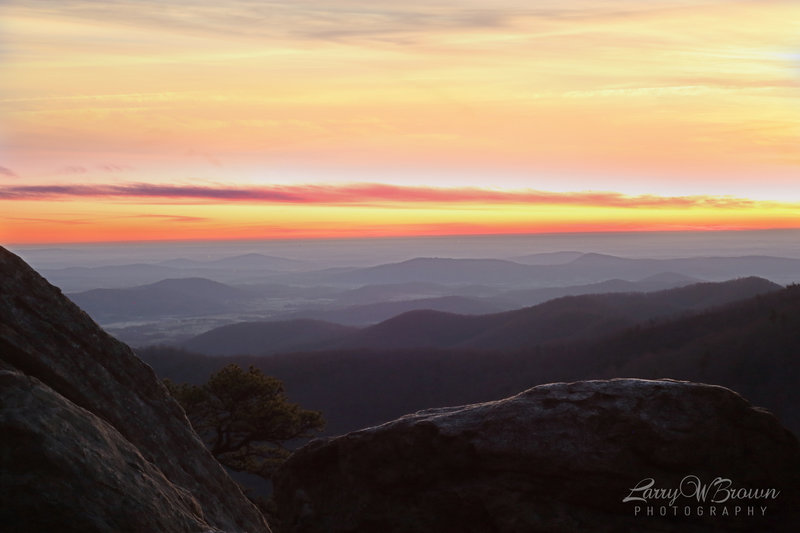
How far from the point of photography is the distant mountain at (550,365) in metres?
73.7

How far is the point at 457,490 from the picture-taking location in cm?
1709

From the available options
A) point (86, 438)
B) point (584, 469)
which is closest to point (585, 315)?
point (584, 469)

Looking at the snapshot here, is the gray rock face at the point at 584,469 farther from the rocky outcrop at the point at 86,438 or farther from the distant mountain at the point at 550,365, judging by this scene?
the distant mountain at the point at 550,365

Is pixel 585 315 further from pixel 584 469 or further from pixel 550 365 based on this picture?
pixel 584 469

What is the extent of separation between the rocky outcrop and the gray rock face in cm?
431

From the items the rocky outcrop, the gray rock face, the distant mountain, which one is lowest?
the distant mountain

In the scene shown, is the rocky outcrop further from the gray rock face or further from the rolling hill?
the rolling hill

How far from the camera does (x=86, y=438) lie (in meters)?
9.46

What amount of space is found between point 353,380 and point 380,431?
10617 centimetres

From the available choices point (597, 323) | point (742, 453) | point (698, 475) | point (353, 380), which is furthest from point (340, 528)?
point (597, 323)

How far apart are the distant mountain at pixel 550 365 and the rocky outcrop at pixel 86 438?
59.8 m

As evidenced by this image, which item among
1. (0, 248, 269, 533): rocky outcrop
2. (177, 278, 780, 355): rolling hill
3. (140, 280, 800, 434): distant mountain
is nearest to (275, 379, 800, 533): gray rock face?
(0, 248, 269, 533): rocky outcrop

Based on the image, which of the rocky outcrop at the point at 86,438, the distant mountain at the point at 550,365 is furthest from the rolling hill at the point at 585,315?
the rocky outcrop at the point at 86,438

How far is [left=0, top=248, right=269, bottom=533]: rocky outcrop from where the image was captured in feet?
27.4
